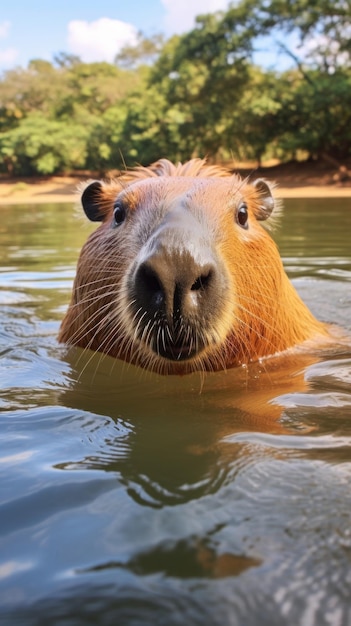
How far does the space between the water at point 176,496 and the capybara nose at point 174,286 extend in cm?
42

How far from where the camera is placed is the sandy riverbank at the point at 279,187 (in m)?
24.7

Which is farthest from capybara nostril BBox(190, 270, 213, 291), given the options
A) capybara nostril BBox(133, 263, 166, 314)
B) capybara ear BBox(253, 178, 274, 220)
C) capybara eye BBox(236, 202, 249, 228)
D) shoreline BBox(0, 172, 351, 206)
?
shoreline BBox(0, 172, 351, 206)

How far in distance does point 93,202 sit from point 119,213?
1.67 ft

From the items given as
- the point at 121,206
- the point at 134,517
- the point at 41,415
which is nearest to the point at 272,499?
the point at 134,517

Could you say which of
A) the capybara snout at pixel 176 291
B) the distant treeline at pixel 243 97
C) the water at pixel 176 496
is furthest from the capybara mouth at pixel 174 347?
the distant treeline at pixel 243 97

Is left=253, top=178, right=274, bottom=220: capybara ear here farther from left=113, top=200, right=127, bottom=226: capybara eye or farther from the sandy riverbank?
the sandy riverbank

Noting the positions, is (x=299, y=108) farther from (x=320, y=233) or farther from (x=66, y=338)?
(x=66, y=338)

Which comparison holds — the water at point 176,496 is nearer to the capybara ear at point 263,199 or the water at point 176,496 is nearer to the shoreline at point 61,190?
the capybara ear at point 263,199

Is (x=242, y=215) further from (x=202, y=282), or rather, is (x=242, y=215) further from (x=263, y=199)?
(x=202, y=282)

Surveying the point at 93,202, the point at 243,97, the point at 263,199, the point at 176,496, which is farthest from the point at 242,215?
the point at 243,97

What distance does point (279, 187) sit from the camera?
26734 mm

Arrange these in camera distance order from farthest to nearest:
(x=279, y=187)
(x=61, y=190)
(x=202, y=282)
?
1. (x=61, y=190)
2. (x=279, y=187)
3. (x=202, y=282)

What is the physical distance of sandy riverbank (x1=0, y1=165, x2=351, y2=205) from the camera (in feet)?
81.2

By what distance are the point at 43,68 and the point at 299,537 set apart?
52297 millimetres
